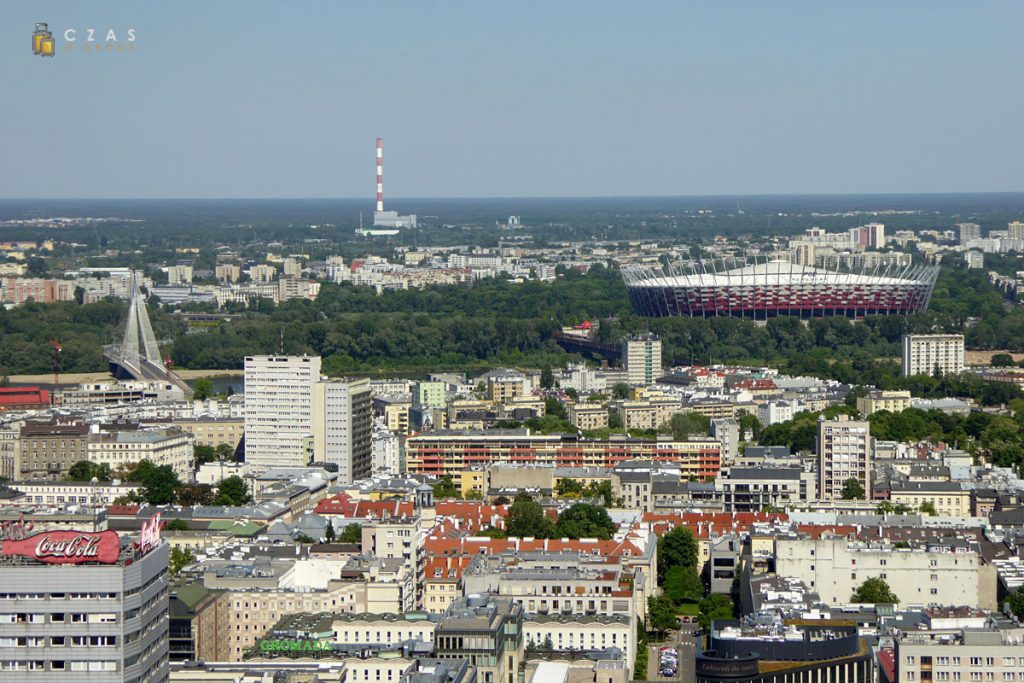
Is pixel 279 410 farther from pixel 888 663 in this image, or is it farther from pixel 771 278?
pixel 771 278

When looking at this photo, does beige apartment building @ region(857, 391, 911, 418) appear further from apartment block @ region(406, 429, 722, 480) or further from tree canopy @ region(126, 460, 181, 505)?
tree canopy @ region(126, 460, 181, 505)

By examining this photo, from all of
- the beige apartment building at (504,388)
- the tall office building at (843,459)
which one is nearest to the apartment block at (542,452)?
the tall office building at (843,459)

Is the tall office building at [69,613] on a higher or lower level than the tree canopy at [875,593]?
higher

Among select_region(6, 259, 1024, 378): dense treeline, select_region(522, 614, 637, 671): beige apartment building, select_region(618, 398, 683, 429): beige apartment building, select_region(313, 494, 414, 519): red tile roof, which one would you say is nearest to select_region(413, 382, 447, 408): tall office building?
Answer: select_region(618, 398, 683, 429): beige apartment building

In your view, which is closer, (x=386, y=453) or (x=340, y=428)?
(x=340, y=428)

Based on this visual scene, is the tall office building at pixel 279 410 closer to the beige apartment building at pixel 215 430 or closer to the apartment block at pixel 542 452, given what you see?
the apartment block at pixel 542 452

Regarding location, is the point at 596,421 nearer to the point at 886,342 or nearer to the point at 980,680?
the point at 886,342

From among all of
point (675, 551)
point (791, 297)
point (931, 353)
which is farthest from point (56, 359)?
point (675, 551)
